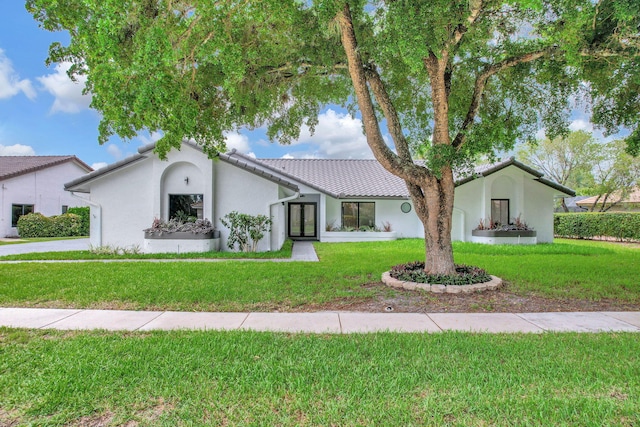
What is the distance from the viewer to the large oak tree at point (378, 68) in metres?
5.43

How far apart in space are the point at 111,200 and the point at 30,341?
10827mm

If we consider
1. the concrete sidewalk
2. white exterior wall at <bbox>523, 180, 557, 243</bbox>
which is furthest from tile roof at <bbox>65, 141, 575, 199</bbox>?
the concrete sidewalk

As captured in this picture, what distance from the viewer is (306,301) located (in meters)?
6.38

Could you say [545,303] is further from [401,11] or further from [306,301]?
[401,11]

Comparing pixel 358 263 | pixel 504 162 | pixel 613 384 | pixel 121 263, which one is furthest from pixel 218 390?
pixel 504 162

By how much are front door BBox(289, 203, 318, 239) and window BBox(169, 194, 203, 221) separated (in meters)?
7.33

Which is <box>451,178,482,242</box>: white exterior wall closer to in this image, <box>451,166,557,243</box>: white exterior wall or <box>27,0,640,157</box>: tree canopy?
<box>451,166,557,243</box>: white exterior wall

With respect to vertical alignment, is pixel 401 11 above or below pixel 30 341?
above

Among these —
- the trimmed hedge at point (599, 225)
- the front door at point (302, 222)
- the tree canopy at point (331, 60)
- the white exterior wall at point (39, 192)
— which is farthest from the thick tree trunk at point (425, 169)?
the white exterior wall at point (39, 192)

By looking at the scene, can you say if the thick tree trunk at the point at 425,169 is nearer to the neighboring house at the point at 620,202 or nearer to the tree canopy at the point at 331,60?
the tree canopy at the point at 331,60

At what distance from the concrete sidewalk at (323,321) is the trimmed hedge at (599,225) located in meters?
19.8

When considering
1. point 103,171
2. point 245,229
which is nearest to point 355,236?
point 245,229

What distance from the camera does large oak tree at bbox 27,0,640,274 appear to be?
17.8 feet

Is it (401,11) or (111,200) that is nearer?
(401,11)
